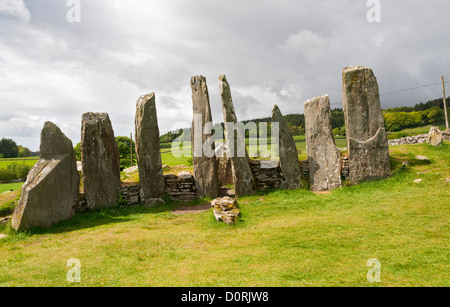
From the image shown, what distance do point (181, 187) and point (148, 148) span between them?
7.85ft

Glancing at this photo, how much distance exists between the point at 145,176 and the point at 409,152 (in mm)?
13958

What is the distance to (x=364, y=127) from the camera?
1319 cm

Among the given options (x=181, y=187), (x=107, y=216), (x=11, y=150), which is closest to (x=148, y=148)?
(x=181, y=187)

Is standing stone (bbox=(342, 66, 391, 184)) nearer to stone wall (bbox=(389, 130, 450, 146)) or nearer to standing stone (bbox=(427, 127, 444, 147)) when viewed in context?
standing stone (bbox=(427, 127, 444, 147))

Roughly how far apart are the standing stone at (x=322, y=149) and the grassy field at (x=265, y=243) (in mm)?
819

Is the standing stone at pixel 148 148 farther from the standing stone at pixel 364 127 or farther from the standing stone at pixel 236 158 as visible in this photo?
the standing stone at pixel 364 127

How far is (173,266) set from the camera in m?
6.26

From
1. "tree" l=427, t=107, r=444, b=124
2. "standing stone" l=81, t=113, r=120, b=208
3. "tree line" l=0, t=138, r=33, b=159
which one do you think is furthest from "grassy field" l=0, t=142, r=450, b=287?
"tree line" l=0, t=138, r=33, b=159

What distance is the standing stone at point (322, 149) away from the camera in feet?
42.6

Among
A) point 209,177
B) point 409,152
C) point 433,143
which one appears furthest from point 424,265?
point 433,143

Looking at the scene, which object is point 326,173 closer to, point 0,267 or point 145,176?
point 145,176

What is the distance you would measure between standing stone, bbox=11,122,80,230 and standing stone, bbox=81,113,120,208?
27.6 inches

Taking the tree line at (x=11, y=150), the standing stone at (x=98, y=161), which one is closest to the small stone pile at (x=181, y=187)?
the standing stone at (x=98, y=161)

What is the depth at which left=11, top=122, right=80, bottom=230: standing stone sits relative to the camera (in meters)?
10.0
